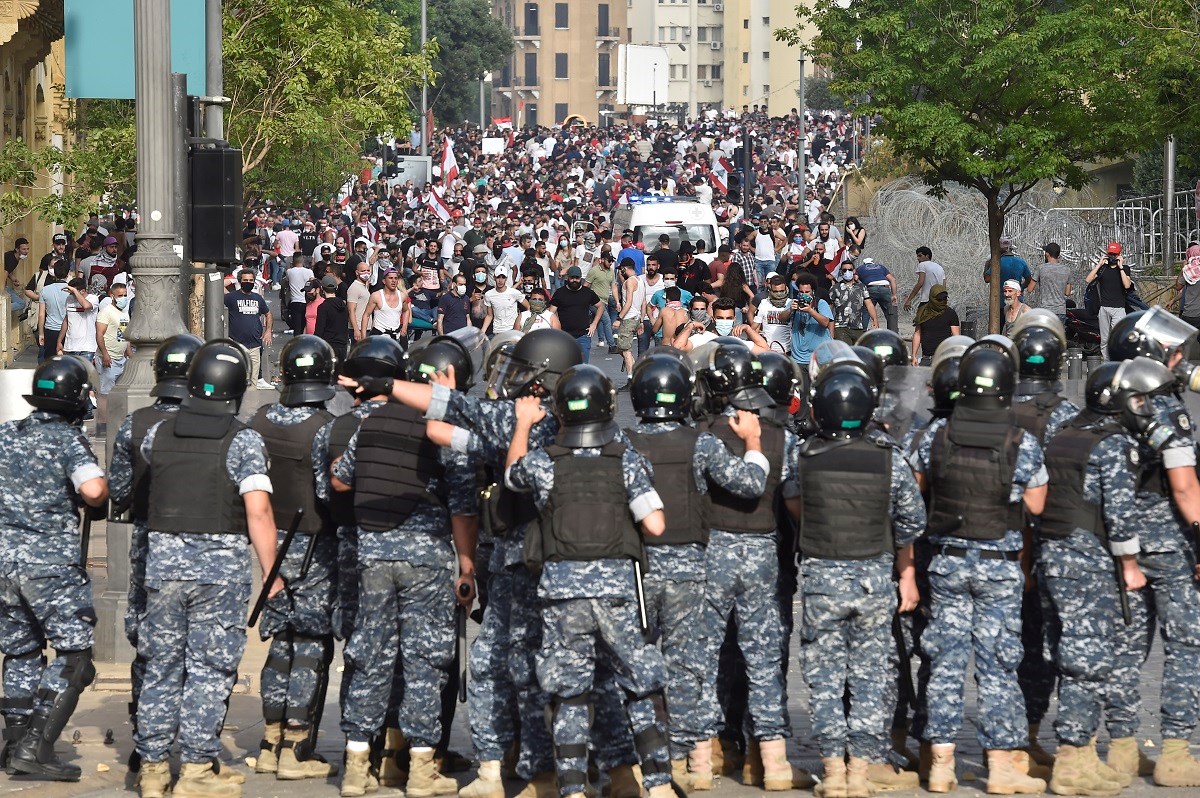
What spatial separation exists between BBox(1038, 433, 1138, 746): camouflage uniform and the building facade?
470 ft

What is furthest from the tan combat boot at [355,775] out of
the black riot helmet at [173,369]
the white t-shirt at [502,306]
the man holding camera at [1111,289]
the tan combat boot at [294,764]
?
the man holding camera at [1111,289]

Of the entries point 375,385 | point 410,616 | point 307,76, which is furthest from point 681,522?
point 307,76

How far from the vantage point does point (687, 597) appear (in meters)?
7.71

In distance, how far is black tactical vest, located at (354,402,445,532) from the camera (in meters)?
7.74

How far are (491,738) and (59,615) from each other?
1.89 m

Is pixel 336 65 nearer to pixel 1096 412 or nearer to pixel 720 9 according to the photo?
pixel 1096 412

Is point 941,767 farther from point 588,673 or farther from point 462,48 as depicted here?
point 462,48

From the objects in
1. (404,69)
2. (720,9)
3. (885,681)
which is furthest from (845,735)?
(720,9)

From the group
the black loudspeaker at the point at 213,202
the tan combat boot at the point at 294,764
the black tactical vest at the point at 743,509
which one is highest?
the black loudspeaker at the point at 213,202

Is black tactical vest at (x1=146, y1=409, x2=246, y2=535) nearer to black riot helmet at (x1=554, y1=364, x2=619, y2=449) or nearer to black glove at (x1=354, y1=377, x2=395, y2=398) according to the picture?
black glove at (x1=354, y1=377, x2=395, y2=398)

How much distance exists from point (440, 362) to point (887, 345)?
225 cm

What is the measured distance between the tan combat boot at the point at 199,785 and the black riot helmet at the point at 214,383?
1.41 metres

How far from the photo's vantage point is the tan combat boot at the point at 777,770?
25.6 feet

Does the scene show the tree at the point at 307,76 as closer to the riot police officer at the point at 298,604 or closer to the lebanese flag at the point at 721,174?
the riot police officer at the point at 298,604
